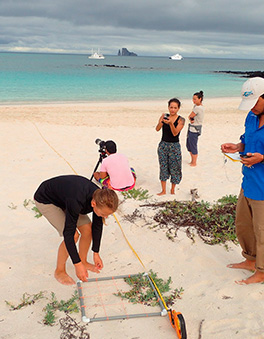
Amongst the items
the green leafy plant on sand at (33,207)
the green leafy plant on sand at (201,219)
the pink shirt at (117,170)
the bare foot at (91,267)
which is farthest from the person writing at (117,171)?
the bare foot at (91,267)

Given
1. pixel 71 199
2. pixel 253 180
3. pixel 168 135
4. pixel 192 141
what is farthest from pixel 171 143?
pixel 71 199

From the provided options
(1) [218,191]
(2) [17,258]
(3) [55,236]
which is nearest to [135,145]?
(1) [218,191]

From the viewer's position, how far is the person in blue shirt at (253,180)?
2744 mm

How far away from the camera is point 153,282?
323cm

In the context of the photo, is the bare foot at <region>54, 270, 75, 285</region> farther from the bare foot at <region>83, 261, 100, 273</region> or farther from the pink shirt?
the pink shirt

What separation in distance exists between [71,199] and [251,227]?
5.78 ft

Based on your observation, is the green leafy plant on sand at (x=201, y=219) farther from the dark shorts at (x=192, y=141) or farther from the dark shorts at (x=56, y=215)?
the dark shorts at (x=192, y=141)

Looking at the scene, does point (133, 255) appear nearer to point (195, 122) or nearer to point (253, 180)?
point (253, 180)

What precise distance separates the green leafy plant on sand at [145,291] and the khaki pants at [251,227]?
0.79 m

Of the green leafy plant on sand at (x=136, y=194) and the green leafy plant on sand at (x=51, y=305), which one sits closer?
the green leafy plant on sand at (x=51, y=305)

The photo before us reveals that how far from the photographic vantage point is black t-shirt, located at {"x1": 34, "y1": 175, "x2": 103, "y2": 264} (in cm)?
284

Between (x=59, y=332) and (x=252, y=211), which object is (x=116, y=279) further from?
(x=252, y=211)

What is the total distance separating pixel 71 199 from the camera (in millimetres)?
2834

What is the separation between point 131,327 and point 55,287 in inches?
36.3
